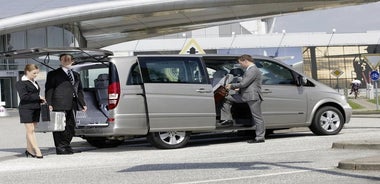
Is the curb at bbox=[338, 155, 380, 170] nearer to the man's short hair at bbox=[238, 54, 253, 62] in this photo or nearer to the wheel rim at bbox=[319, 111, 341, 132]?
the man's short hair at bbox=[238, 54, 253, 62]

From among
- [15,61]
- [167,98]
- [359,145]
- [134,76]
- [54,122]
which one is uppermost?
[15,61]

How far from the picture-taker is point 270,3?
35.4 meters

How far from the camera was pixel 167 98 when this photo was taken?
37.8 feet

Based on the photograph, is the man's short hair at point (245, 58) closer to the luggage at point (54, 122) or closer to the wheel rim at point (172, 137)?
the wheel rim at point (172, 137)

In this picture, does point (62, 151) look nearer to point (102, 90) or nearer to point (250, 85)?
point (102, 90)

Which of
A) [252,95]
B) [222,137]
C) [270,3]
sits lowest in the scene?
[222,137]

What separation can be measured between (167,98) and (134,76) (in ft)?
2.18

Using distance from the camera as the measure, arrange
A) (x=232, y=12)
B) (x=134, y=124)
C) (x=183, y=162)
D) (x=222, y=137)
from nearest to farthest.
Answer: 1. (x=183, y=162)
2. (x=134, y=124)
3. (x=222, y=137)
4. (x=232, y=12)

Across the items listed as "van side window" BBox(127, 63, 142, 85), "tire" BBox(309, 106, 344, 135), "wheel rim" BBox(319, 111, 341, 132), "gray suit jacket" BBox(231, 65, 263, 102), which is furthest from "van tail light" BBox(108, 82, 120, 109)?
"wheel rim" BBox(319, 111, 341, 132)

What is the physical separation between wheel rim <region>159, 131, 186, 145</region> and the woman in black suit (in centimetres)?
208

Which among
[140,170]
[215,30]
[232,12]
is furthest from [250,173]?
[215,30]

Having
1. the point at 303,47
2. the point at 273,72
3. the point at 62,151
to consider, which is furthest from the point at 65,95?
the point at 303,47

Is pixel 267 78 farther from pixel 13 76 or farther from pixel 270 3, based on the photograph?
pixel 13 76

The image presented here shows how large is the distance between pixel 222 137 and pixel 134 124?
344 cm
